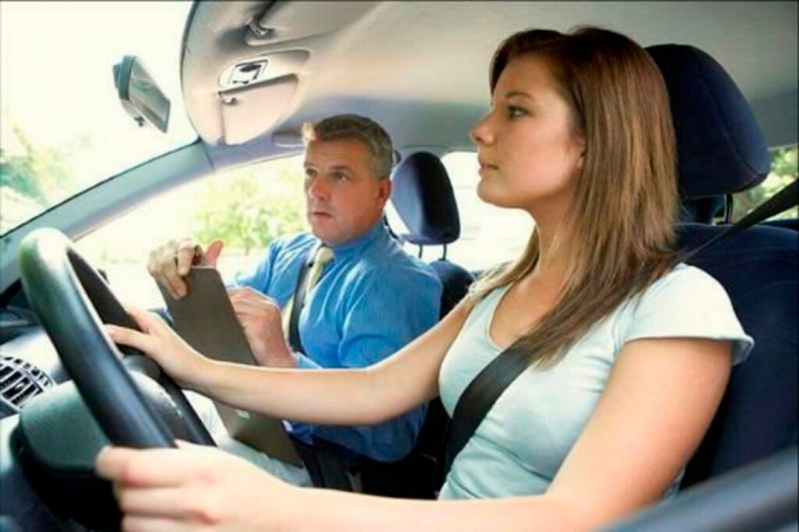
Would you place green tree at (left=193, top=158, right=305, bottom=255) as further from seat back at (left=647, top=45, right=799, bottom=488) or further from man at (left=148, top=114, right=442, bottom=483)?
seat back at (left=647, top=45, right=799, bottom=488)

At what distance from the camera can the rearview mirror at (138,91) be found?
1770mm

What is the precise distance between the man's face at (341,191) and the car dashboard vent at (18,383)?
77 cm

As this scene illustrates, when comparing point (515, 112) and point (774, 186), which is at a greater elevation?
point (515, 112)

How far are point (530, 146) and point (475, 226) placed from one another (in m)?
1.60

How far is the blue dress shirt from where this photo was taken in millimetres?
1774

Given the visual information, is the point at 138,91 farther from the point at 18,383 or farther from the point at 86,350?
the point at 86,350

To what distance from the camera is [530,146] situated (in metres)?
1.26

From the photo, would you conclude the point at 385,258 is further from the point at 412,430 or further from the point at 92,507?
the point at 92,507

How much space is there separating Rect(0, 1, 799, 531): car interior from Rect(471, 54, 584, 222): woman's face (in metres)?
0.22

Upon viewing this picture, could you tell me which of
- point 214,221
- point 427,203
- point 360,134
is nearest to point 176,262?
point 360,134

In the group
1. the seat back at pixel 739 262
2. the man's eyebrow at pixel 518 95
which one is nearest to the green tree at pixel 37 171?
the man's eyebrow at pixel 518 95

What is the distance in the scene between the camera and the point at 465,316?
1446 mm

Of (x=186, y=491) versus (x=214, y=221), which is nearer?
(x=186, y=491)

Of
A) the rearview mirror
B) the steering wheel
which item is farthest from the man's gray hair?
the steering wheel
